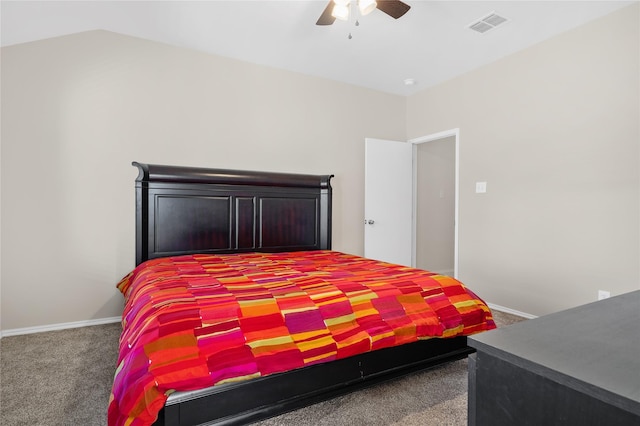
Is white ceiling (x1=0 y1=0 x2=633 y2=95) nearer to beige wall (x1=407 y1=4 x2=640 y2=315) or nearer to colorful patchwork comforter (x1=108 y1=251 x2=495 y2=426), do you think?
beige wall (x1=407 y1=4 x2=640 y2=315)

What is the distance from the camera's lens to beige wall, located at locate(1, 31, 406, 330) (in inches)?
116

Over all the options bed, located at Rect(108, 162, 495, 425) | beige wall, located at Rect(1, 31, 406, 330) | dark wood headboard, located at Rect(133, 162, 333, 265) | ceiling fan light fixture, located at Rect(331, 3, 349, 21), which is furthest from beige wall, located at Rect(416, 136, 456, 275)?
ceiling fan light fixture, located at Rect(331, 3, 349, 21)

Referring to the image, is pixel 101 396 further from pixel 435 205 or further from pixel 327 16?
pixel 435 205

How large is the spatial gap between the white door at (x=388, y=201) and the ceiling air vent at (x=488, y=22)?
1.74 m

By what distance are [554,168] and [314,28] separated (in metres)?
2.52

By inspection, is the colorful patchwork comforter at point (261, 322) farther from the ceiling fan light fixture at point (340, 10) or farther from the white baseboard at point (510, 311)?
the ceiling fan light fixture at point (340, 10)

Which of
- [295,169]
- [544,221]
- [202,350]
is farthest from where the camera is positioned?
[295,169]

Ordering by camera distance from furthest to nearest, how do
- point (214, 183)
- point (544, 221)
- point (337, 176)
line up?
point (337, 176), point (214, 183), point (544, 221)

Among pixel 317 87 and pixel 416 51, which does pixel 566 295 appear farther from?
pixel 317 87

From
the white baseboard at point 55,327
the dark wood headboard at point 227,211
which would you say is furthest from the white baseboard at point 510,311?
the white baseboard at point 55,327

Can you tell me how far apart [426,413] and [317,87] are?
11.9ft

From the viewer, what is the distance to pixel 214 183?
11.4ft

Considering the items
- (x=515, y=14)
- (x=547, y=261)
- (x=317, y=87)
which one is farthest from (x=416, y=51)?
(x=547, y=261)

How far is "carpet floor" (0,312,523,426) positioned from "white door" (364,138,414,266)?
2342mm
